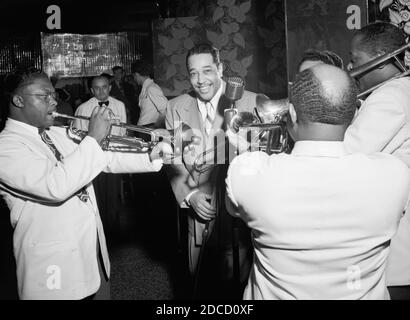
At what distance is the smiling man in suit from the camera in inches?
94.8

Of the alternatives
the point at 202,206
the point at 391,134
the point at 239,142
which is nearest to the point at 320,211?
the point at 391,134

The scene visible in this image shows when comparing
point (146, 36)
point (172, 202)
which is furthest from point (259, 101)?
point (146, 36)

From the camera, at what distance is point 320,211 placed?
1.10 m

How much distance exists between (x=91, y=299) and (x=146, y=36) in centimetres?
665

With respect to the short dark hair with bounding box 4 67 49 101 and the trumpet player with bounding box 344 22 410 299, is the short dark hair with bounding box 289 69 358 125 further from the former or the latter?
the short dark hair with bounding box 4 67 49 101

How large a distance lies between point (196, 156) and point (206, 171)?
5.0 inches

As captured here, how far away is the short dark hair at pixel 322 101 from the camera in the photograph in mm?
1124

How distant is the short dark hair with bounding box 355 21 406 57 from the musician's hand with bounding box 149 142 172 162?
43.7 inches

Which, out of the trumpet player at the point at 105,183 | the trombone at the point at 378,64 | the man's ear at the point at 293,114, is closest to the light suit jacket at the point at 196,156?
the trombone at the point at 378,64

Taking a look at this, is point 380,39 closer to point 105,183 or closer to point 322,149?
point 322,149

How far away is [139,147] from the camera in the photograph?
222 cm

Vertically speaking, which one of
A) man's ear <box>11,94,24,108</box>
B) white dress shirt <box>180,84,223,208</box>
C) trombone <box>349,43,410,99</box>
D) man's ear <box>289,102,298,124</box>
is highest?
trombone <box>349,43,410,99</box>

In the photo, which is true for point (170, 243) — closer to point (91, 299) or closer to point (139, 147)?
point (139, 147)

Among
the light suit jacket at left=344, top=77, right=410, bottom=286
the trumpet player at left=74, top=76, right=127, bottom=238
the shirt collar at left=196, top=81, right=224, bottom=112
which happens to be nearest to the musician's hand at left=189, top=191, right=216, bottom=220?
the shirt collar at left=196, top=81, right=224, bottom=112
